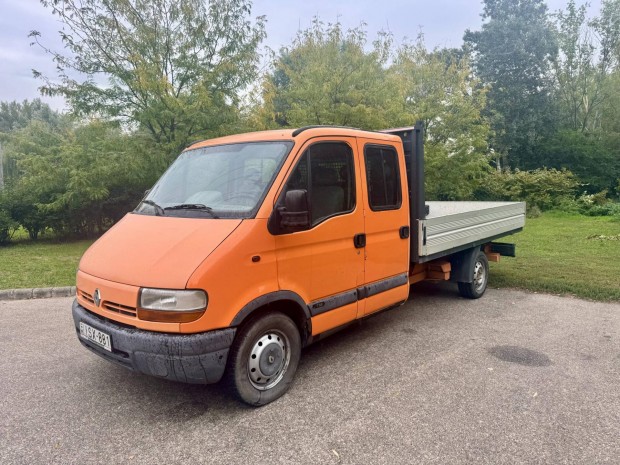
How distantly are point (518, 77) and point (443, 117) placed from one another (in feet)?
55.8

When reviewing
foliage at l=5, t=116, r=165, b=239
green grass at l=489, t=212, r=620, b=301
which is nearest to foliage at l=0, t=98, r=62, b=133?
foliage at l=5, t=116, r=165, b=239

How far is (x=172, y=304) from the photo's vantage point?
113 inches

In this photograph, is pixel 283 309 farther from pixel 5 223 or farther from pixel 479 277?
pixel 5 223

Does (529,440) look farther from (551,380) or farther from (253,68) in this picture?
(253,68)

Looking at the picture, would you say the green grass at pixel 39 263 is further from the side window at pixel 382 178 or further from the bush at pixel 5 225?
the side window at pixel 382 178

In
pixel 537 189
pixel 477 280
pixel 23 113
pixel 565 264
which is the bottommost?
pixel 565 264

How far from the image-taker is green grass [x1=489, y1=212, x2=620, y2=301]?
266 inches

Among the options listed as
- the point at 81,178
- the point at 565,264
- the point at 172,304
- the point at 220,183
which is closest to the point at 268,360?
the point at 172,304

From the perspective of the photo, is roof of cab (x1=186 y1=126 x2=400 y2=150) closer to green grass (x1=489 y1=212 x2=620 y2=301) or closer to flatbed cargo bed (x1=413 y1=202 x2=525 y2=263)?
flatbed cargo bed (x1=413 y1=202 x2=525 y2=263)

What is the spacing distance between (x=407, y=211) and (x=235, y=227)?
2321 millimetres

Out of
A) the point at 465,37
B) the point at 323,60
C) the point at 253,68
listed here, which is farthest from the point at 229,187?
the point at 465,37

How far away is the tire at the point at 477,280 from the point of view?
629 centimetres

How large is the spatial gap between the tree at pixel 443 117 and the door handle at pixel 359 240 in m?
8.38

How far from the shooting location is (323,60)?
12500mm
